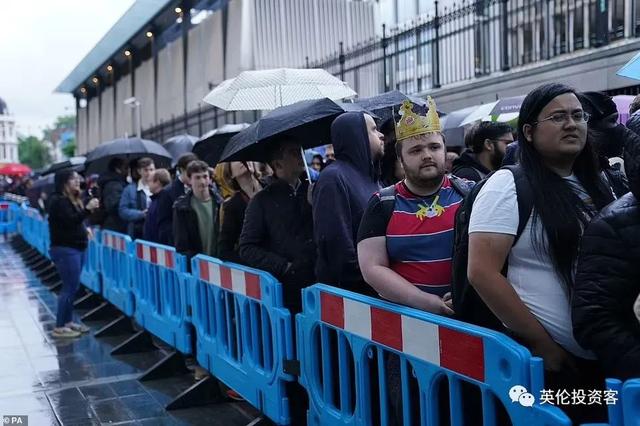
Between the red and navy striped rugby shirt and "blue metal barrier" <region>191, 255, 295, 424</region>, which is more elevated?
the red and navy striped rugby shirt

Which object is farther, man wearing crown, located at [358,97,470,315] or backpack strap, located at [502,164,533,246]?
man wearing crown, located at [358,97,470,315]

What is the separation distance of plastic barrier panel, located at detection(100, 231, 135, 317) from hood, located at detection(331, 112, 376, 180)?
4.94 meters

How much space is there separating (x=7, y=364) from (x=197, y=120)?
19324mm

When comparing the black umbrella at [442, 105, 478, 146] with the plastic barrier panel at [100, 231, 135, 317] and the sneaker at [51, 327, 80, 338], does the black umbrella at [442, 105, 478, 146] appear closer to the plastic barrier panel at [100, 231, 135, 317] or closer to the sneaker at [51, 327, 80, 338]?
the plastic barrier panel at [100, 231, 135, 317]

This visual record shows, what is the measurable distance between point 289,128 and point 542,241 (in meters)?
2.41

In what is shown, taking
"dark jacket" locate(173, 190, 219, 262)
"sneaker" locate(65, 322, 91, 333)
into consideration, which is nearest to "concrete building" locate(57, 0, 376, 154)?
"sneaker" locate(65, 322, 91, 333)

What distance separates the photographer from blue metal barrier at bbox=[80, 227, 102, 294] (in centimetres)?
1025

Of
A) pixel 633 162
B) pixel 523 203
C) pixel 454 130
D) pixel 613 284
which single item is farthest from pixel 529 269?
pixel 454 130

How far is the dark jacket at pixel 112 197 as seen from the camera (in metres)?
9.38

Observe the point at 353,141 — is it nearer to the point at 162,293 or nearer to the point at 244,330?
the point at 244,330

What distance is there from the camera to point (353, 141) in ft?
12.6

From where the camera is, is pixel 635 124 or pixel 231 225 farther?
pixel 231 225

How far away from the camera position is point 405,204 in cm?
323

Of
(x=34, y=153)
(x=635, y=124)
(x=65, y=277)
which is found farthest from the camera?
(x=34, y=153)
